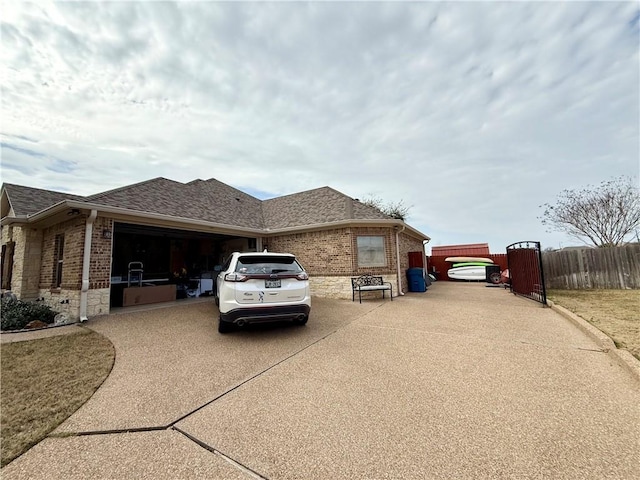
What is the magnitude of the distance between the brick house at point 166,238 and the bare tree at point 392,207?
10182 mm

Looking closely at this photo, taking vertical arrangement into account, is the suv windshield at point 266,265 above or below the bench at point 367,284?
above

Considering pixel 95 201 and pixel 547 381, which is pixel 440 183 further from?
pixel 95 201

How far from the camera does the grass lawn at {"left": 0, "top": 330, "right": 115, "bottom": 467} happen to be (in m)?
2.42

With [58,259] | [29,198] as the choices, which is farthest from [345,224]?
[29,198]

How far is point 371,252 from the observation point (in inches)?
421

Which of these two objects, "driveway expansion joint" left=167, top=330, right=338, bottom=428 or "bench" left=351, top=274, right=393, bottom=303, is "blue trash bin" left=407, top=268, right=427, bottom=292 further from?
"driveway expansion joint" left=167, top=330, right=338, bottom=428

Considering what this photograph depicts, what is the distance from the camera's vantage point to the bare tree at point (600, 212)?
15.1m

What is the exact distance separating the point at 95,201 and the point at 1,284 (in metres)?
8.48

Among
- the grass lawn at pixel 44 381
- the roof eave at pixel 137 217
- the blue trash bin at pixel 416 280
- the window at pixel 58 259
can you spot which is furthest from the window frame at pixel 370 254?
the window at pixel 58 259

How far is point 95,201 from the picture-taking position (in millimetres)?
7340

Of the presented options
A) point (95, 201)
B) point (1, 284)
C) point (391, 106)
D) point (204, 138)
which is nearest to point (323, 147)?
point (391, 106)

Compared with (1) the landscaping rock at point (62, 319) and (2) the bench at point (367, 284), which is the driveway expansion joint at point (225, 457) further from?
(2) the bench at point (367, 284)

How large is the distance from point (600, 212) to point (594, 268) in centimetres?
631

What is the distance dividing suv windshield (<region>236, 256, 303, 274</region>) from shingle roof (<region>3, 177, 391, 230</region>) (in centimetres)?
488
